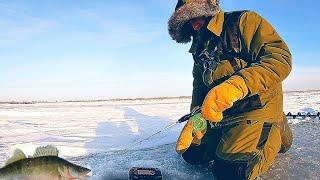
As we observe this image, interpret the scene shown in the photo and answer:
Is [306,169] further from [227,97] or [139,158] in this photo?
[139,158]

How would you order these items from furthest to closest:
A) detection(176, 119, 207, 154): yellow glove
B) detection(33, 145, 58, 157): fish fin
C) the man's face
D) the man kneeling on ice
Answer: the man's face → detection(176, 119, 207, 154): yellow glove → the man kneeling on ice → detection(33, 145, 58, 157): fish fin

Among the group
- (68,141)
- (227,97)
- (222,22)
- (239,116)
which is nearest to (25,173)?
(227,97)

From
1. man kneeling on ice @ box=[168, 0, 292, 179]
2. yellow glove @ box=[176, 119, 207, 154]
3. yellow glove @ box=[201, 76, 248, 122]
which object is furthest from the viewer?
yellow glove @ box=[176, 119, 207, 154]

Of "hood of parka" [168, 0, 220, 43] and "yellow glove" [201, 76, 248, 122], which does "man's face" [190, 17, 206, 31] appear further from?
"yellow glove" [201, 76, 248, 122]

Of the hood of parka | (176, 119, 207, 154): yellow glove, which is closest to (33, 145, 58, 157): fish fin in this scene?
(176, 119, 207, 154): yellow glove

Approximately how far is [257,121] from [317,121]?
3999mm

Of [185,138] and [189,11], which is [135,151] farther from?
[189,11]

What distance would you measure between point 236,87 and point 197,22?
3.65 ft

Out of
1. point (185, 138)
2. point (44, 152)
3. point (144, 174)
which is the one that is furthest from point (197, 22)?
point (44, 152)

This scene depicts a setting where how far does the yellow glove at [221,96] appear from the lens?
3.20 metres

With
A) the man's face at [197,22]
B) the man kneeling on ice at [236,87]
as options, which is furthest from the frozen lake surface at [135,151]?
the man's face at [197,22]

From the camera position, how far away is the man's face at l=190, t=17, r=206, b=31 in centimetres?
405

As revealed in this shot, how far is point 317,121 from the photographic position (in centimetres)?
715

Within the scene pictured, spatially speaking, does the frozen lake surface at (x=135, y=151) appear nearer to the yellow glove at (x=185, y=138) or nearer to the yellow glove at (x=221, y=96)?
the yellow glove at (x=185, y=138)
